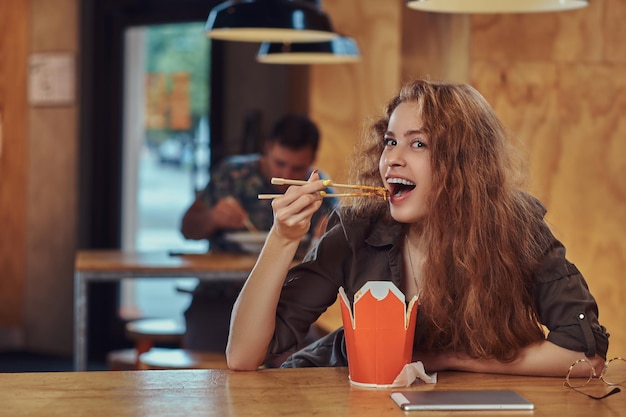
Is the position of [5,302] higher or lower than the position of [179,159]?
lower

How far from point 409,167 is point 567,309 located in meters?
0.46

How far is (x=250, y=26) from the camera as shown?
3539 mm

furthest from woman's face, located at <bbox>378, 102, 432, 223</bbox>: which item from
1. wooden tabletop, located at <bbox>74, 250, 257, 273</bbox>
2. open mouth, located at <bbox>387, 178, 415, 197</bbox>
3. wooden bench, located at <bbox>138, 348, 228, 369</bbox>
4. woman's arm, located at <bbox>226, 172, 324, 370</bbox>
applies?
wooden tabletop, located at <bbox>74, 250, 257, 273</bbox>

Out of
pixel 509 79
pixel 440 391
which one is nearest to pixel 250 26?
pixel 509 79

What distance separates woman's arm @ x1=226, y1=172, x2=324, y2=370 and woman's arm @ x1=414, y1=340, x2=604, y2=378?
1.13 ft

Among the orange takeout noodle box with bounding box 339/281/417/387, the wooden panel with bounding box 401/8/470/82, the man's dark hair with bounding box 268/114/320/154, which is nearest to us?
the orange takeout noodle box with bounding box 339/281/417/387

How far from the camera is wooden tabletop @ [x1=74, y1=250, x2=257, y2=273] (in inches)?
174

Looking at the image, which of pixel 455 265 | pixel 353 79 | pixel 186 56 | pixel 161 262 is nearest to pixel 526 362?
pixel 455 265

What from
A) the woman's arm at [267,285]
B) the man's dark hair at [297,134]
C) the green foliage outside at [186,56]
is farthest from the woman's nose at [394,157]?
the green foliage outside at [186,56]

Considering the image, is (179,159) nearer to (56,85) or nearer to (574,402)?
(56,85)

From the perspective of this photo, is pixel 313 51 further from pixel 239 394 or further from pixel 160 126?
pixel 160 126

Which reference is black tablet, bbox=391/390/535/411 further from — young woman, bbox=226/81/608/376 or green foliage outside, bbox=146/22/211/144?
green foliage outside, bbox=146/22/211/144

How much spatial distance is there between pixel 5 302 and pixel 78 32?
207cm

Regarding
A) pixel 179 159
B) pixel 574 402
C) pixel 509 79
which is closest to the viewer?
pixel 574 402
